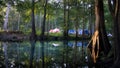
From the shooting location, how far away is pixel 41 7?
46.9 metres

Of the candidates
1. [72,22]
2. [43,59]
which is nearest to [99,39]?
[43,59]

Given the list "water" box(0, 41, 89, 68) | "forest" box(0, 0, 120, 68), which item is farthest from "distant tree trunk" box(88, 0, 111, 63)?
"water" box(0, 41, 89, 68)

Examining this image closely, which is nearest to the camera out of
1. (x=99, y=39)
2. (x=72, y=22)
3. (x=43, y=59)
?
(x=43, y=59)

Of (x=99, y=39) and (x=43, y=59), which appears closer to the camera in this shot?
(x=43, y=59)

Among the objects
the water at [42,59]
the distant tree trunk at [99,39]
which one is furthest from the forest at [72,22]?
the water at [42,59]

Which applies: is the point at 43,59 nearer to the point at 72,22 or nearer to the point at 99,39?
the point at 99,39

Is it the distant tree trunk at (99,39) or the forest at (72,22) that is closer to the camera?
the forest at (72,22)

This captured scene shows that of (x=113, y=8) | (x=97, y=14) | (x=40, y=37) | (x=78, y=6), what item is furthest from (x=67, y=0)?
(x=113, y=8)

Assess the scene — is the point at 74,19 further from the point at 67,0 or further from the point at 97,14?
the point at 97,14

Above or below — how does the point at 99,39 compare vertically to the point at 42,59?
above

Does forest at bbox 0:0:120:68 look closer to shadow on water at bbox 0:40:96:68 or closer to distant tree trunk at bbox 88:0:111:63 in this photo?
distant tree trunk at bbox 88:0:111:63

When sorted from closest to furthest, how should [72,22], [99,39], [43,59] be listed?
1. [43,59]
2. [99,39]
3. [72,22]

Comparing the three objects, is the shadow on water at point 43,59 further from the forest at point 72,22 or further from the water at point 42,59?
the forest at point 72,22

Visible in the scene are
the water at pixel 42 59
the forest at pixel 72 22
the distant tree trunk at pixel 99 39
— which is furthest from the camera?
the distant tree trunk at pixel 99 39
